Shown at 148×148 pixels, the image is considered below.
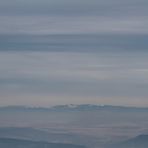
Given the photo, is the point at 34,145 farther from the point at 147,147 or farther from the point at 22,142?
the point at 147,147

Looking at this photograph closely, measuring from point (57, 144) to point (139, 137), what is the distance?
5.59 meters

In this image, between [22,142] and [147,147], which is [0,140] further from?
[147,147]

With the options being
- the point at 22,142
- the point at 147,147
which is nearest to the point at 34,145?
the point at 22,142

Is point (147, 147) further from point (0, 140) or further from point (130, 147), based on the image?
point (0, 140)

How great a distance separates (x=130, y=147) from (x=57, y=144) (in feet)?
18.4

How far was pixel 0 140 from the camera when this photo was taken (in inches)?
4722

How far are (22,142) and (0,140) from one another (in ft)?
5.27

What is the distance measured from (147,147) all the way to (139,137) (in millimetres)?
3540

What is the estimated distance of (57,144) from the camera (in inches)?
4680

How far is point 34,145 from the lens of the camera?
119 m

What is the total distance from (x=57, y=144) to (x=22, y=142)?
8.07 ft

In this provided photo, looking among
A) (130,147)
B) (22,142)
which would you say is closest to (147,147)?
(130,147)

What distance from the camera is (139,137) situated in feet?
390

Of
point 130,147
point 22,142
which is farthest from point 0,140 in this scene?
point 130,147
